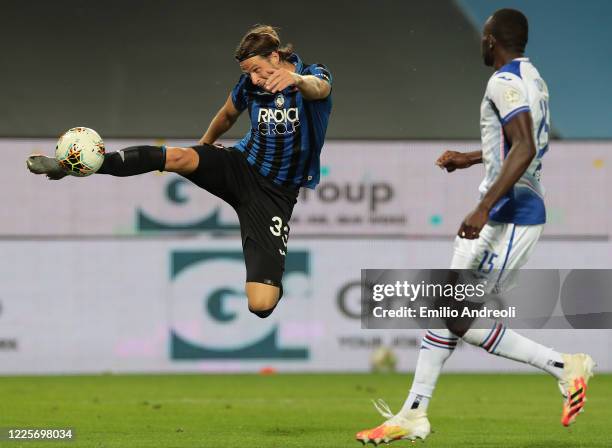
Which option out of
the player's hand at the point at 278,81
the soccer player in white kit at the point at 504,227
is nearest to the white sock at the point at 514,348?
the soccer player in white kit at the point at 504,227

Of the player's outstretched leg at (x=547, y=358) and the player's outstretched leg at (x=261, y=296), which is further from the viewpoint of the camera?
the player's outstretched leg at (x=261, y=296)

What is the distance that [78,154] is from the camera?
641 centimetres

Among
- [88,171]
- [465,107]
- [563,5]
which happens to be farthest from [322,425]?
[563,5]

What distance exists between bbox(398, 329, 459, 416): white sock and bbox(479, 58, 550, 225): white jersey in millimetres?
686

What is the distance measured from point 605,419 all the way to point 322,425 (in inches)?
83.4

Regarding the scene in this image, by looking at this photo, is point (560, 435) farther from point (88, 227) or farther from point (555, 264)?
point (88, 227)

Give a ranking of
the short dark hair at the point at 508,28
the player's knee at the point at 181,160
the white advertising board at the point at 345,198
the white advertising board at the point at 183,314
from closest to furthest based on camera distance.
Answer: the short dark hair at the point at 508,28 < the player's knee at the point at 181,160 < the white advertising board at the point at 183,314 < the white advertising board at the point at 345,198

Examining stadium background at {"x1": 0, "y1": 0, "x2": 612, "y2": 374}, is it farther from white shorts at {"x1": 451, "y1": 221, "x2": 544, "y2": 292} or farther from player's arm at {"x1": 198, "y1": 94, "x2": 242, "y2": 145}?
white shorts at {"x1": 451, "y1": 221, "x2": 544, "y2": 292}

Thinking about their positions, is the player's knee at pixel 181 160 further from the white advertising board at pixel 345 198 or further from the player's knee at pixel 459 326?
the white advertising board at pixel 345 198

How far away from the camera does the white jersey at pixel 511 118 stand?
223 inches

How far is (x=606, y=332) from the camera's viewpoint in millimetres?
15273

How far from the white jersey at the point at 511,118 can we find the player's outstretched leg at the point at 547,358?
0.61m

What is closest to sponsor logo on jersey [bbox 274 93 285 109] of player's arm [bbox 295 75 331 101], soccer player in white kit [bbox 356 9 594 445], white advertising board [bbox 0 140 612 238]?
player's arm [bbox 295 75 331 101]

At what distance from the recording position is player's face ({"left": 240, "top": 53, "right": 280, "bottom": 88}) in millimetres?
6992
